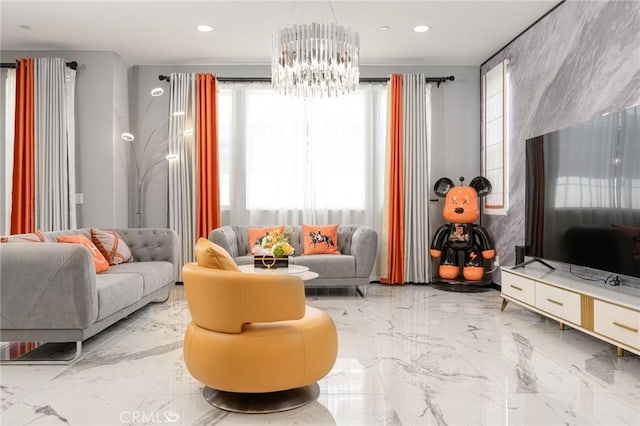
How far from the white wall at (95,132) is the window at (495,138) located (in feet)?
14.6

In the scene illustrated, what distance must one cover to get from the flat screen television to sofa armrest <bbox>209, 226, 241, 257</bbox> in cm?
302

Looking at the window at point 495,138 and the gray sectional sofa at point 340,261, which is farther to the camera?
the window at point 495,138

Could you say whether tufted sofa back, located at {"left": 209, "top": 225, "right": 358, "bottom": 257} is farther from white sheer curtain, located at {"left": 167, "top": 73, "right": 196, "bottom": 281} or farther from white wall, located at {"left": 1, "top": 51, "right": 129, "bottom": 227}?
white wall, located at {"left": 1, "top": 51, "right": 129, "bottom": 227}

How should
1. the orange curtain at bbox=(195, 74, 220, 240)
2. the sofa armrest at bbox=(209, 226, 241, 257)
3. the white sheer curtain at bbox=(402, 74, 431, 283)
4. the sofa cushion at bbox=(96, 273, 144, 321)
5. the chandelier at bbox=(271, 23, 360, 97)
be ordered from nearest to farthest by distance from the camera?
the sofa cushion at bbox=(96, 273, 144, 321) → the chandelier at bbox=(271, 23, 360, 97) → the sofa armrest at bbox=(209, 226, 241, 257) → the orange curtain at bbox=(195, 74, 220, 240) → the white sheer curtain at bbox=(402, 74, 431, 283)

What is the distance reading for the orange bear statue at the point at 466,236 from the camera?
5688 mm

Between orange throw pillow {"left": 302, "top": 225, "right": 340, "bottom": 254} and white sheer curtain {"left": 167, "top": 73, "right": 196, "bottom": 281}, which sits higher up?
white sheer curtain {"left": 167, "top": 73, "right": 196, "bottom": 281}

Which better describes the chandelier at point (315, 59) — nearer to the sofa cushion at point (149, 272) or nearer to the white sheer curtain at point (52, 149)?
the sofa cushion at point (149, 272)

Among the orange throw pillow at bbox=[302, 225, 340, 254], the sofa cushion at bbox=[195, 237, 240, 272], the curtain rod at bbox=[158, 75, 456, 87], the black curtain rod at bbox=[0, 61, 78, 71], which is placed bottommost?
the orange throw pillow at bbox=[302, 225, 340, 254]

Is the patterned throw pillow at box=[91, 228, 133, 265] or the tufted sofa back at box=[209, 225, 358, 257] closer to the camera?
the patterned throw pillow at box=[91, 228, 133, 265]

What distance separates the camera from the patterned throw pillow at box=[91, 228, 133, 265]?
4.53m

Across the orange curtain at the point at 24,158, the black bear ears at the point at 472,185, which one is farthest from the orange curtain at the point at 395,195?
the orange curtain at the point at 24,158

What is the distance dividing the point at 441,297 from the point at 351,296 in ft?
3.22

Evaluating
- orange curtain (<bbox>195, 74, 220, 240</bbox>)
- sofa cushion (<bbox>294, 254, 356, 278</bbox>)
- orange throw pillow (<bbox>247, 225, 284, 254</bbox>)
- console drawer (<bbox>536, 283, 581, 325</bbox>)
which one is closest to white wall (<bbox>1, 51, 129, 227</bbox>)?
orange curtain (<bbox>195, 74, 220, 240</bbox>)

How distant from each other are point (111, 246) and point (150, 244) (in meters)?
0.49
